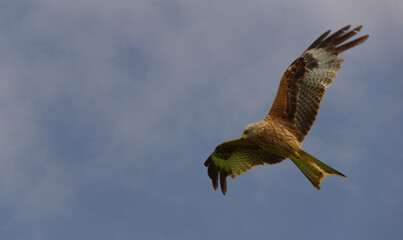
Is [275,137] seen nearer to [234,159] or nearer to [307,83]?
[307,83]

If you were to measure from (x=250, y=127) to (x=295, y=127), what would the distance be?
1.11 m

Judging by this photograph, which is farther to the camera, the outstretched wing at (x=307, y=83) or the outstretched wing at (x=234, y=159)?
the outstretched wing at (x=234, y=159)

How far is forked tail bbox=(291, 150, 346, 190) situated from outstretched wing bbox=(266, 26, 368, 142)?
0.46m

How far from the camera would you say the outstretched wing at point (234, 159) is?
1277 centimetres

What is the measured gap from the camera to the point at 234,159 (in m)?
13.2

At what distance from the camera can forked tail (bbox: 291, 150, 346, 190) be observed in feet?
36.9

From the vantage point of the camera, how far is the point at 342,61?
11391mm

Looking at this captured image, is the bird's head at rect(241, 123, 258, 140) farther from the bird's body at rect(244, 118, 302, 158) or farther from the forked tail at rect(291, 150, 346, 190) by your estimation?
the forked tail at rect(291, 150, 346, 190)

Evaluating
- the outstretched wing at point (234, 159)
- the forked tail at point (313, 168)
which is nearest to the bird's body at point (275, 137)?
the forked tail at point (313, 168)

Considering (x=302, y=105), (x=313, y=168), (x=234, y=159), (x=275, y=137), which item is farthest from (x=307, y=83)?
(x=234, y=159)

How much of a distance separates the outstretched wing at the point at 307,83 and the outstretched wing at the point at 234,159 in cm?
133

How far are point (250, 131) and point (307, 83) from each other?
69.2 inches

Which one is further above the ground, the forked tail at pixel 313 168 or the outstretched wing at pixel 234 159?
the outstretched wing at pixel 234 159

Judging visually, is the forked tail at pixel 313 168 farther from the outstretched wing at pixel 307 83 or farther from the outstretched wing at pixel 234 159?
the outstretched wing at pixel 234 159
